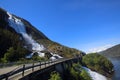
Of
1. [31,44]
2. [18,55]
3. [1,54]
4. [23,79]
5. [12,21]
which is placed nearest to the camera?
[23,79]

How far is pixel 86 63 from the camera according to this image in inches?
4599

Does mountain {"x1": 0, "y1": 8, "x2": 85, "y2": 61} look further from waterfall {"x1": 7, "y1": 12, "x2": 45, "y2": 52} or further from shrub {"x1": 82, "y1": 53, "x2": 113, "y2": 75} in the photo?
shrub {"x1": 82, "y1": 53, "x2": 113, "y2": 75}

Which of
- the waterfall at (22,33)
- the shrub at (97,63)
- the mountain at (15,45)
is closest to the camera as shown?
the mountain at (15,45)

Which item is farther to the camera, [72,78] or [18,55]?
[18,55]

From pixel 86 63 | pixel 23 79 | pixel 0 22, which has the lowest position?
pixel 23 79

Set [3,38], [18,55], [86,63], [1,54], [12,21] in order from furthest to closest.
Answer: [12,21]
[86,63]
[3,38]
[1,54]
[18,55]

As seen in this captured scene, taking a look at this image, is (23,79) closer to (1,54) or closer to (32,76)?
(32,76)

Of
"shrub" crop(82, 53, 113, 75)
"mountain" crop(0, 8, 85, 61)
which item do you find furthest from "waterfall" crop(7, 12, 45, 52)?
"shrub" crop(82, 53, 113, 75)

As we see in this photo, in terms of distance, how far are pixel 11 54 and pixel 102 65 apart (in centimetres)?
6164

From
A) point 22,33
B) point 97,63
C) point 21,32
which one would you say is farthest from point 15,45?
point 21,32

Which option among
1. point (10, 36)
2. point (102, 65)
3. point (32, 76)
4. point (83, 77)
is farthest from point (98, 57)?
point (32, 76)

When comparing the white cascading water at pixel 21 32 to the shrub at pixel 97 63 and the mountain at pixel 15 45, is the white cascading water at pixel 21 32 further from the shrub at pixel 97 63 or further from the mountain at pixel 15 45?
the shrub at pixel 97 63

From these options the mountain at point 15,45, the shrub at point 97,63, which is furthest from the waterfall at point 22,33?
the shrub at point 97,63

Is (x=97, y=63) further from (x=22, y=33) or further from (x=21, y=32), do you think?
(x=21, y=32)
